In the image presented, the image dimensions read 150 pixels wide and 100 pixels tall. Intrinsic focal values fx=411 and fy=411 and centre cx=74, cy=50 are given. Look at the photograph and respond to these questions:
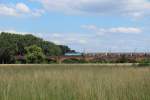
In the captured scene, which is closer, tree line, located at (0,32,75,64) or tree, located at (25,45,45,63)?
tree, located at (25,45,45,63)

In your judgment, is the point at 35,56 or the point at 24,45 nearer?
the point at 35,56

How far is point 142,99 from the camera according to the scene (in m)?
7.53

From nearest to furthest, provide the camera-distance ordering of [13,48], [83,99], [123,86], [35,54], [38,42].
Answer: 1. [83,99]
2. [123,86]
3. [35,54]
4. [13,48]
5. [38,42]

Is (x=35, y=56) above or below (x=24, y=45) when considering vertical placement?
below

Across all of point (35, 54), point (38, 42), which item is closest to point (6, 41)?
point (38, 42)

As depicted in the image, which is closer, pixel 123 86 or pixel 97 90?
pixel 97 90

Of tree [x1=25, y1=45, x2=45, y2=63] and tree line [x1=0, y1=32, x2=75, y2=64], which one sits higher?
tree line [x1=0, y1=32, x2=75, y2=64]

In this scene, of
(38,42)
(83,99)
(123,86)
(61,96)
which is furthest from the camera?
(38,42)

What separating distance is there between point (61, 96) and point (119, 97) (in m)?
1.18

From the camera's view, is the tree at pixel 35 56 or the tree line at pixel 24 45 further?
the tree line at pixel 24 45

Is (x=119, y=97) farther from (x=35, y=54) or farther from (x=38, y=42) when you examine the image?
(x=38, y=42)

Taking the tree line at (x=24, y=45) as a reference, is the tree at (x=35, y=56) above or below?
below

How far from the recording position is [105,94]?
25.5 ft

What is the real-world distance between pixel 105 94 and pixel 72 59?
108437 millimetres
